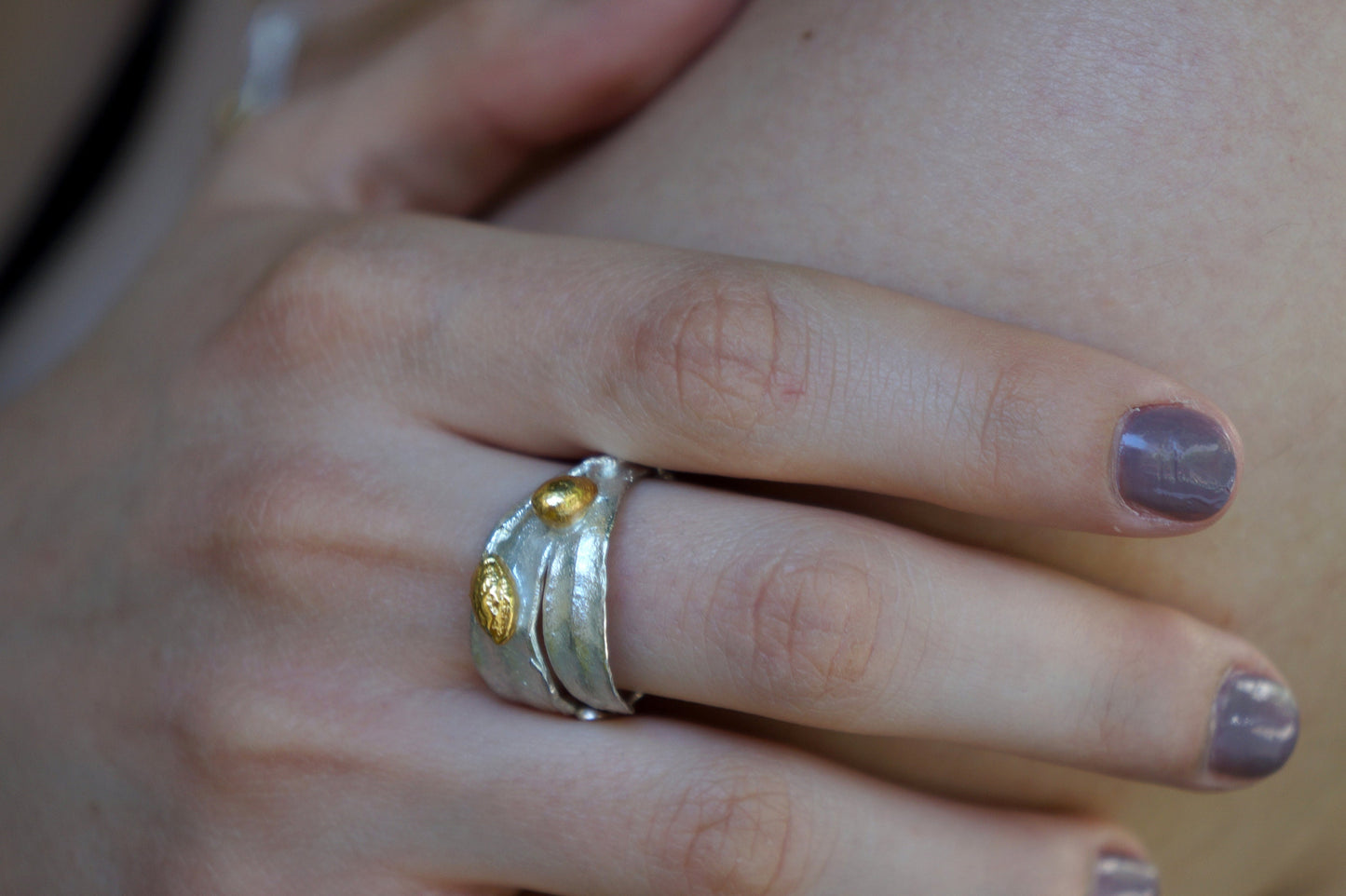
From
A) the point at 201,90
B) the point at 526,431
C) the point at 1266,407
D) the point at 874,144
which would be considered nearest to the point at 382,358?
the point at 526,431

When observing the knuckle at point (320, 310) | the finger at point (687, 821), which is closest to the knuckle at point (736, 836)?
the finger at point (687, 821)

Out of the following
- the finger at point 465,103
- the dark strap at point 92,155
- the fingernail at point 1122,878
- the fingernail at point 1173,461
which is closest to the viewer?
the fingernail at point 1173,461

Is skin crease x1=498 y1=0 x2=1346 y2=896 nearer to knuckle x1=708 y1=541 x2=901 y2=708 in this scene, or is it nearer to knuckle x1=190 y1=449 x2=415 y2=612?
knuckle x1=708 y1=541 x2=901 y2=708

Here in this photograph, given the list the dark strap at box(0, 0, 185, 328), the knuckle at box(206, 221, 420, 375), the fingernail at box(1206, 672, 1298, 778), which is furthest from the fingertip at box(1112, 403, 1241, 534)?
the dark strap at box(0, 0, 185, 328)

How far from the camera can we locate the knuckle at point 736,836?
61cm

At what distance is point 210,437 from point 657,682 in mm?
417

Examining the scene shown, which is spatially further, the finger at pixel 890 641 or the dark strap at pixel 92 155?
the dark strap at pixel 92 155

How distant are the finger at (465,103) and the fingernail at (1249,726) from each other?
2.09ft

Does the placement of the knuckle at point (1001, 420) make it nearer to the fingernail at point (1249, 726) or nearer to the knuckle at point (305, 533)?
the fingernail at point (1249, 726)

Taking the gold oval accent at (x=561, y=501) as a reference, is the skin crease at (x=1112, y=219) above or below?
above

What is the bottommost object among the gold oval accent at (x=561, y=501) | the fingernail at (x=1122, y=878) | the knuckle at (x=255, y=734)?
the fingernail at (x=1122, y=878)

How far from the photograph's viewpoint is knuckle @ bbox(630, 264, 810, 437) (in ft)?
2.01

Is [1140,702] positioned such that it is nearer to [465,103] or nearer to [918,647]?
[918,647]

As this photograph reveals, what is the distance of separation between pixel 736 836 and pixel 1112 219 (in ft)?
1.48
